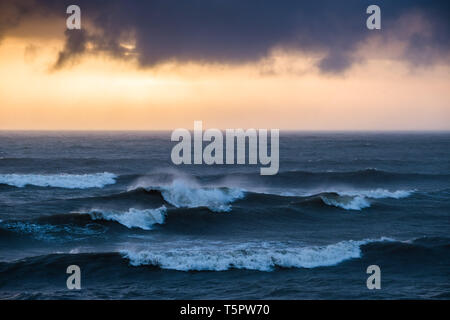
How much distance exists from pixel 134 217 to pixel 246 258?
7.74 metres

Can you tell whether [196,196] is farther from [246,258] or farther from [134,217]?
[246,258]

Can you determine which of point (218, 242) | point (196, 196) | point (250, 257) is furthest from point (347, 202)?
point (250, 257)

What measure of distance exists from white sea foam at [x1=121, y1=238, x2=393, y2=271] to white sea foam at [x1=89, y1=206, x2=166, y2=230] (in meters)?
4.70

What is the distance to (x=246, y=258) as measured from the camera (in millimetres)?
14234

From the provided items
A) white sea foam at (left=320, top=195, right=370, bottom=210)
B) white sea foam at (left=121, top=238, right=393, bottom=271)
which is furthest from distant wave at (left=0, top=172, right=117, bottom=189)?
white sea foam at (left=121, top=238, right=393, bottom=271)

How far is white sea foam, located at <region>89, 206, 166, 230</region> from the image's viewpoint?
19844mm

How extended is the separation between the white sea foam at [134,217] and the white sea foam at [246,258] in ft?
15.4

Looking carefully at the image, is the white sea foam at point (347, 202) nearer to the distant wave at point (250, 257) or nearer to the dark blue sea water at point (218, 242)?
the dark blue sea water at point (218, 242)

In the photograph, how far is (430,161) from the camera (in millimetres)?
52812

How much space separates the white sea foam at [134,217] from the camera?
65.1 ft

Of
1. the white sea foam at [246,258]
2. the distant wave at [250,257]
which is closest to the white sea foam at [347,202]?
the distant wave at [250,257]
